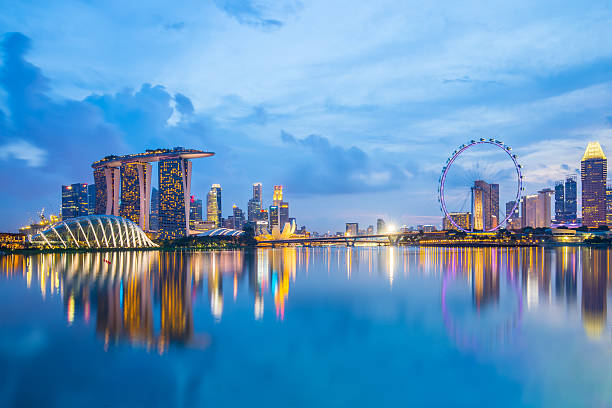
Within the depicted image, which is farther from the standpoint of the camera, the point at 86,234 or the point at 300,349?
the point at 86,234

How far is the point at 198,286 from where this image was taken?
3584cm

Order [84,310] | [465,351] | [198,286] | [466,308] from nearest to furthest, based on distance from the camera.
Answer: [465,351]
[84,310]
[466,308]
[198,286]

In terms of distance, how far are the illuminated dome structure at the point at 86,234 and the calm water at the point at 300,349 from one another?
84.4 m

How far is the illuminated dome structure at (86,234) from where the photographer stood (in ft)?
351

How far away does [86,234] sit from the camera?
110 meters

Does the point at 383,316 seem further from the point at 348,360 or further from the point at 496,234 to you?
the point at 496,234

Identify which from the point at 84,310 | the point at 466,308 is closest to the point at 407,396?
the point at 466,308

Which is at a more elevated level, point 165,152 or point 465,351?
point 165,152

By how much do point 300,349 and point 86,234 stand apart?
10765cm

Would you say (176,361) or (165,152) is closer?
(176,361)

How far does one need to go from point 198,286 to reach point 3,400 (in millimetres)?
24516

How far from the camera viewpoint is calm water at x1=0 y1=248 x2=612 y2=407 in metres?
12.3

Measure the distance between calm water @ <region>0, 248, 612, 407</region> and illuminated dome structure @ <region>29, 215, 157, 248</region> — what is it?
277 ft

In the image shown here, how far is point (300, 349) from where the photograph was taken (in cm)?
1733
